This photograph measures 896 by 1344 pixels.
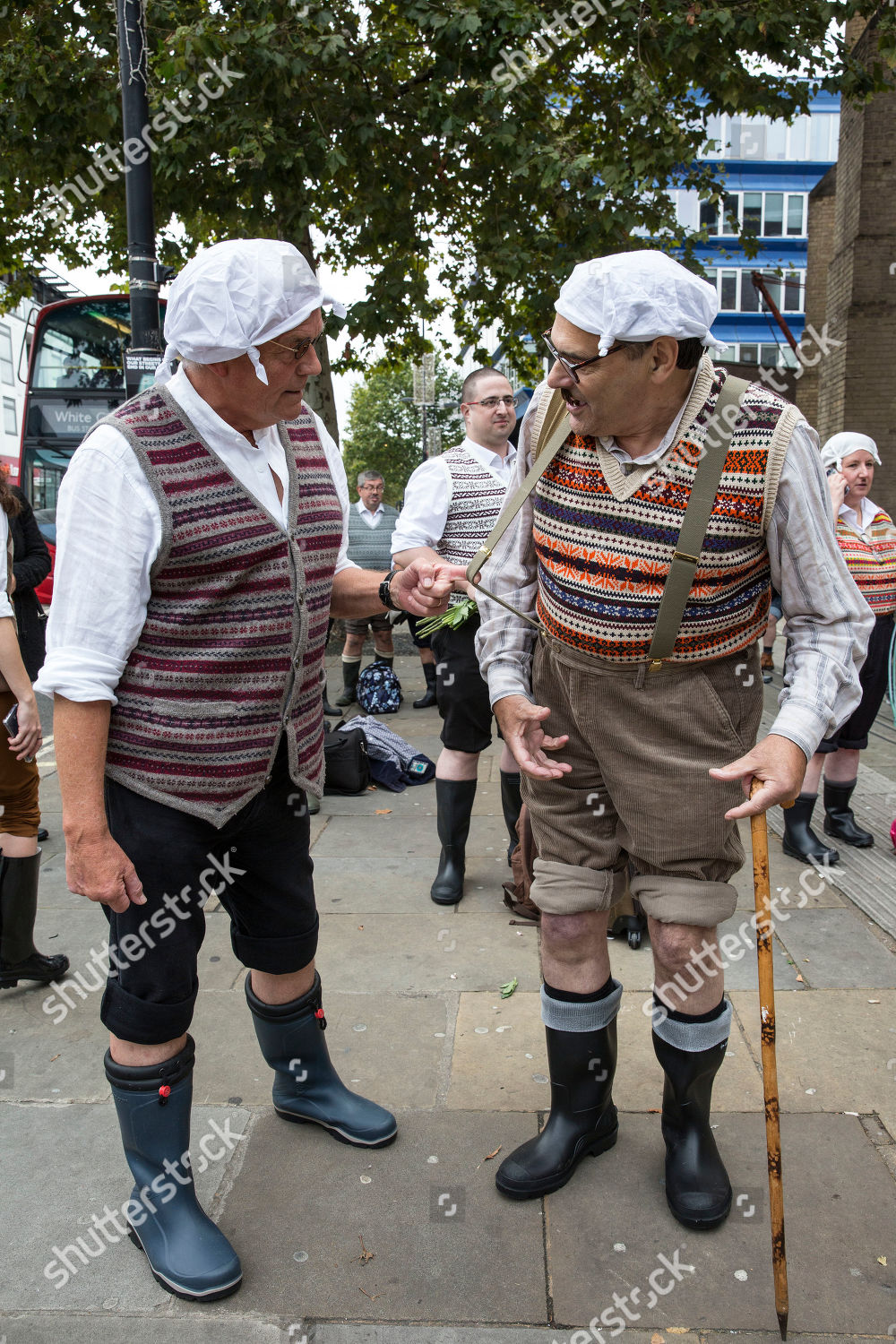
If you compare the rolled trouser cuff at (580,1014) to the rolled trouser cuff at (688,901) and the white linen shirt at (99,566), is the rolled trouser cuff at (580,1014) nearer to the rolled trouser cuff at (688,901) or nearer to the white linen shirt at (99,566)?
the rolled trouser cuff at (688,901)

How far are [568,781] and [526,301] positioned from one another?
33.8 ft

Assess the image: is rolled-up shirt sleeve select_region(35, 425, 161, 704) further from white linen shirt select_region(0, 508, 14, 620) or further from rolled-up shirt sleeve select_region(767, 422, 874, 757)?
white linen shirt select_region(0, 508, 14, 620)

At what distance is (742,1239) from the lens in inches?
85.9

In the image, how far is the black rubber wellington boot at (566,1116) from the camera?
233 centimetres

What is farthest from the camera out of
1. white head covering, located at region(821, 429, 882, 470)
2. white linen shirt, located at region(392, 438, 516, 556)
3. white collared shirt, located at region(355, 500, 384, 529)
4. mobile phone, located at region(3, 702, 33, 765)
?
white collared shirt, located at region(355, 500, 384, 529)

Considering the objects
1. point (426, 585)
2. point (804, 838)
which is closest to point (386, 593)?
point (426, 585)

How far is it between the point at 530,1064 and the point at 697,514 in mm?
1730

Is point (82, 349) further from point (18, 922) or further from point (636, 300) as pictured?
point (636, 300)

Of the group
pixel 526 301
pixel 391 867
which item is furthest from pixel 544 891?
pixel 526 301

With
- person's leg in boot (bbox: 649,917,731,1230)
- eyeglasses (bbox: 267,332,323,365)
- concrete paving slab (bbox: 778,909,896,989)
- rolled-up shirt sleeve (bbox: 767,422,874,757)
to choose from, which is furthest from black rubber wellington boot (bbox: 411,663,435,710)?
eyeglasses (bbox: 267,332,323,365)

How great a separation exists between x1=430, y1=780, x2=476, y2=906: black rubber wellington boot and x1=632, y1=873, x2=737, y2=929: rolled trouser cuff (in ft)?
6.89

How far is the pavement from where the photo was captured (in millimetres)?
1999

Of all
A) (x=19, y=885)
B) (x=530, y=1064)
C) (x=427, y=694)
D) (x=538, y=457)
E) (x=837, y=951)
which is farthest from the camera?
(x=427, y=694)

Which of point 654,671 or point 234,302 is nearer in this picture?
point 234,302
